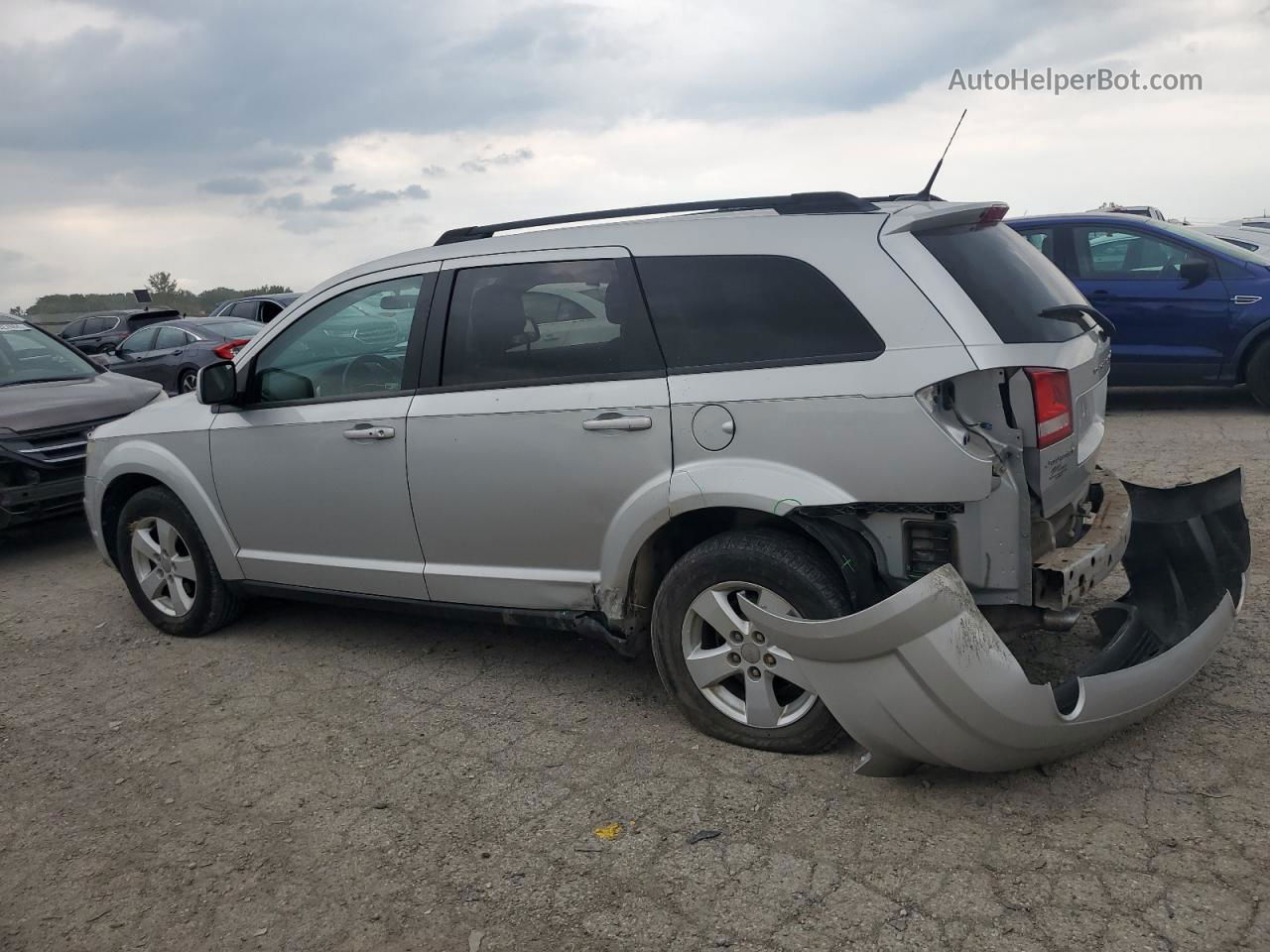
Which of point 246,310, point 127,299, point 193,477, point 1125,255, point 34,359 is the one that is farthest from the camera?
point 127,299

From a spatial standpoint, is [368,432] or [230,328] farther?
[230,328]

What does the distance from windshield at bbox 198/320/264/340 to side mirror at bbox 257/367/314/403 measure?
11757 millimetres

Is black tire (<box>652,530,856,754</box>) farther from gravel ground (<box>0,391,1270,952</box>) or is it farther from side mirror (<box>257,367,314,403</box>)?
side mirror (<box>257,367,314,403</box>)

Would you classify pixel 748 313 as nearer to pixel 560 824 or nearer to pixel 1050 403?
pixel 1050 403

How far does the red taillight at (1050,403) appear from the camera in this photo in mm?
3281

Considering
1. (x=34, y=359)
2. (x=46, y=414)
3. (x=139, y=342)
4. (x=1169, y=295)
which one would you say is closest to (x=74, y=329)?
(x=139, y=342)

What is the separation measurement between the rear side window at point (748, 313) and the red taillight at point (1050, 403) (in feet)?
1.62

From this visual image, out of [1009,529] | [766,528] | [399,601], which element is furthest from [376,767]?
[1009,529]

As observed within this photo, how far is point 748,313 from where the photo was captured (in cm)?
362

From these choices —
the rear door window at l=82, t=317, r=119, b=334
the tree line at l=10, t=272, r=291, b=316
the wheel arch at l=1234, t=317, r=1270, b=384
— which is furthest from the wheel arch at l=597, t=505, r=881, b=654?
the tree line at l=10, t=272, r=291, b=316

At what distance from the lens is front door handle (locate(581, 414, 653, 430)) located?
3676 mm

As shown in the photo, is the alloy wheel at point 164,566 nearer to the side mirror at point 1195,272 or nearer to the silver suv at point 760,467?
the silver suv at point 760,467

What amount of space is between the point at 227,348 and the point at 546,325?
12536 millimetres

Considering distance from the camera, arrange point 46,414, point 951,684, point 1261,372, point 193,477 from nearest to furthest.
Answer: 1. point 951,684
2. point 193,477
3. point 46,414
4. point 1261,372
